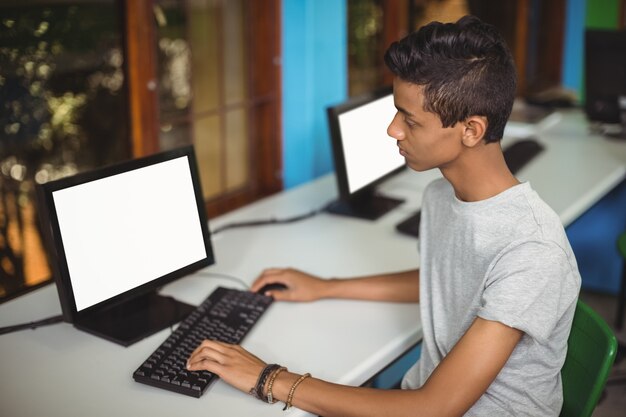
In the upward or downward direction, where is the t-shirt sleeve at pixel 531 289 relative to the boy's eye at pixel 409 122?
downward

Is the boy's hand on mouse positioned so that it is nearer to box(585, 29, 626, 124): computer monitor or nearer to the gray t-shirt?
the gray t-shirt

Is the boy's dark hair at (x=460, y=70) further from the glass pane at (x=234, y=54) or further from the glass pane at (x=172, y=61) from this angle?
the glass pane at (x=234, y=54)

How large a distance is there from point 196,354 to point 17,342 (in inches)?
16.2

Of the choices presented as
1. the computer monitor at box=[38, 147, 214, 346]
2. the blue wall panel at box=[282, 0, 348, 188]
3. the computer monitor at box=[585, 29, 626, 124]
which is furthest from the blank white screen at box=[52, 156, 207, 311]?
the computer monitor at box=[585, 29, 626, 124]

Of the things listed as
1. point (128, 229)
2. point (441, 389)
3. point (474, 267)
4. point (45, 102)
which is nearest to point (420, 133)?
point (474, 267)

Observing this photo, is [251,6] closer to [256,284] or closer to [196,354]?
[256,284]

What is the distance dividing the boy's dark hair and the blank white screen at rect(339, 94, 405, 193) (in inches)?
33.5

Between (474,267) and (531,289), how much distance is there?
0.16m

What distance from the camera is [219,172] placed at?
2.85 meters

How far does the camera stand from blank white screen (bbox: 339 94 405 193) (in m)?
2.20

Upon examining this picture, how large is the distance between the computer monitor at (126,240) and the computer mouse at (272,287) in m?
0.14

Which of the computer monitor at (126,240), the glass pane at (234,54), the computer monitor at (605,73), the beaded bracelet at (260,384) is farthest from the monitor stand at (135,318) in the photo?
Answer: the computer monitor at (605,73)

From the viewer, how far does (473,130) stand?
4.30 feet

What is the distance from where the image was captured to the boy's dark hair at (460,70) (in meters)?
1.28
